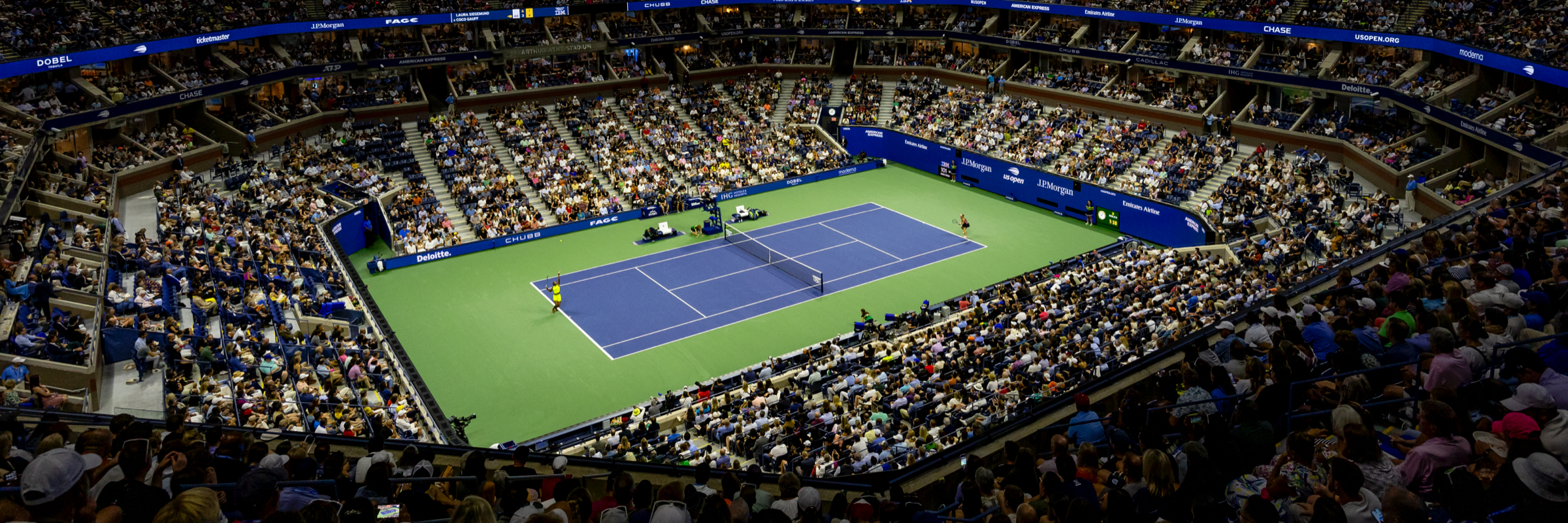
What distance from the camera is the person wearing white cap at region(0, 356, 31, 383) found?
1767 cm

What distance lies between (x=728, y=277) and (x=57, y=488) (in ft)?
103

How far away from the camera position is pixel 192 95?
137 feet

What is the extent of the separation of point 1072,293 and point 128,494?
27621mm

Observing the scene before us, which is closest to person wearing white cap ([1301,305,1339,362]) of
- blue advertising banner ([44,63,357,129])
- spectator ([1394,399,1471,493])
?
spectator ([1394,399,1471,493])

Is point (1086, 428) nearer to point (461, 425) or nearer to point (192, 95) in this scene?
point (461, 425)

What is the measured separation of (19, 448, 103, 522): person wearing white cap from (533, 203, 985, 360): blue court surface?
23.3 metres

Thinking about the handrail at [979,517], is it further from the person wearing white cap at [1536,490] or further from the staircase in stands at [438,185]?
the staircase in stands at [438,185]

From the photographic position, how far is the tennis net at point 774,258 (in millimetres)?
37906

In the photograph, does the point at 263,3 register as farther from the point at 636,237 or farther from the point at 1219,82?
the point at 1219,82

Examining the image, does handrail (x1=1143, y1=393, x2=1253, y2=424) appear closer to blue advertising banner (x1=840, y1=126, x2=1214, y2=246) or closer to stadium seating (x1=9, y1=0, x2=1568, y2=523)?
stadium seating (x1=9, y1=0, x2=1568, y2=523)

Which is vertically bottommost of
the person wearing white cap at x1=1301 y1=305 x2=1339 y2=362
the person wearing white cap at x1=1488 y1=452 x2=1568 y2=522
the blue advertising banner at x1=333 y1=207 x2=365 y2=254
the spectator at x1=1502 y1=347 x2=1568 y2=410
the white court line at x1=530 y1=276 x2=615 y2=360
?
the white court line at x1=530 y1=276 x2=615 y2=360

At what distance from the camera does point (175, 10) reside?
142 ft

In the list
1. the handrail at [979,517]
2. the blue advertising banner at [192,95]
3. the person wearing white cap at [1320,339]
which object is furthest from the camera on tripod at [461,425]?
the blue advertising banner at [192,95]

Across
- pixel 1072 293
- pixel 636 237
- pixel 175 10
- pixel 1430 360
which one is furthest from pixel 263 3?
pixel 1430 360
